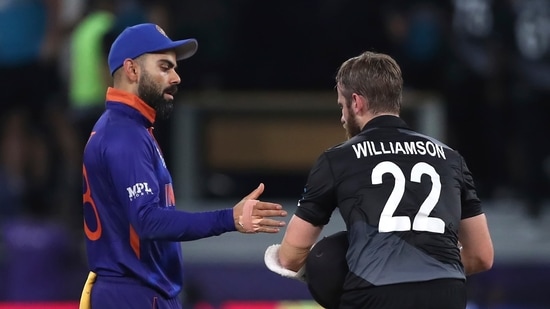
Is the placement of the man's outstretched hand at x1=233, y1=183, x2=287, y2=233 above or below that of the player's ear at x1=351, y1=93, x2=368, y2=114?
below

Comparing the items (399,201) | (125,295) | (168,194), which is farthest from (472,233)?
(125,295)

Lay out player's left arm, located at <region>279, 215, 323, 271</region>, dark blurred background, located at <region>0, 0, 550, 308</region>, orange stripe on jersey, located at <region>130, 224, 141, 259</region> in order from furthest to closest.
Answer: dark blurred background, located at <region>0, 0, 550, 308</region> < orange stripe on jersey, located at <region>130, 224, 141, 259</region> < player's left arm, located at <region>279, 215, 323, 271</region>

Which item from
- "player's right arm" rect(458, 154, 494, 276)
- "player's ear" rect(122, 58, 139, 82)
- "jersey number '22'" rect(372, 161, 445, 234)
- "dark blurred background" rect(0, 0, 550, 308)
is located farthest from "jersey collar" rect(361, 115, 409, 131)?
"dark blurred background" rect(0, 0, 550, 308)

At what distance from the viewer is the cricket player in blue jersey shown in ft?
16.2

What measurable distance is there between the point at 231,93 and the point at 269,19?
2.69ft

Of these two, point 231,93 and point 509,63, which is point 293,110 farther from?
point 509,63

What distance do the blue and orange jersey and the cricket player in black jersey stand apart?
449mm

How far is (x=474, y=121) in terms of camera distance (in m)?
11.4

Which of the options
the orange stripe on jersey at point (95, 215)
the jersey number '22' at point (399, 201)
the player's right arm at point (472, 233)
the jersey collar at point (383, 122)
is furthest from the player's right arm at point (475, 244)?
the orange stripe on jersey at point (95, 215)

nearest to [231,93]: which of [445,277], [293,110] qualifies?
[293,110]

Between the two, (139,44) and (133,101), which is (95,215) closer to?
(133,101)

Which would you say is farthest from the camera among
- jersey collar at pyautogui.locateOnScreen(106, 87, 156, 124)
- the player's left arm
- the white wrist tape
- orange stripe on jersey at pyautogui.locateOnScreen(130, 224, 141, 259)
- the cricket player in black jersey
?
jersey collar at pyautogui.locateOnScreen(106, 87, 156, 124)

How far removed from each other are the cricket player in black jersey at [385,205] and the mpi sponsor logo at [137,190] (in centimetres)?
61

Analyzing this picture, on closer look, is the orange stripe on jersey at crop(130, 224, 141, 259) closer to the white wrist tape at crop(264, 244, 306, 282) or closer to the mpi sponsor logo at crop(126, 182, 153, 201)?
the mpi sponsor logo at crop(126, 182, 153, 201)
